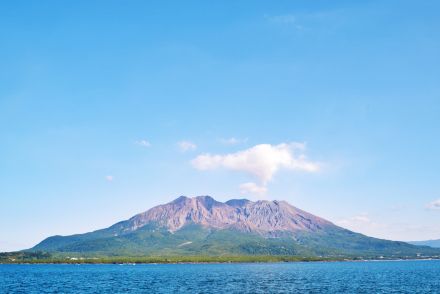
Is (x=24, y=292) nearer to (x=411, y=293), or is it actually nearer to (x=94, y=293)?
(x=94, y=293)

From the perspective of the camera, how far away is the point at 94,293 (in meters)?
119

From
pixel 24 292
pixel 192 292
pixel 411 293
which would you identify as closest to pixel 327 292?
pixel 411 293

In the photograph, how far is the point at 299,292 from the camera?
113 m

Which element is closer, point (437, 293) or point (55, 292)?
point (437, 293)

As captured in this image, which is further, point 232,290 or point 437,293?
point 232,290

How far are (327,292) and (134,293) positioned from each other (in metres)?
50.8

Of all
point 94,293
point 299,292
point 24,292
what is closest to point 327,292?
point 299,292

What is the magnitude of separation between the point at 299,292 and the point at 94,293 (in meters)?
55.1

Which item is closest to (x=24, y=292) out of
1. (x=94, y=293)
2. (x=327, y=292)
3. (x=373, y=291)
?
(x=94, y=293)

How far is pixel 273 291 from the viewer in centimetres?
11500

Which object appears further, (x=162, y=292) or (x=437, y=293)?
(x=162, y=292)

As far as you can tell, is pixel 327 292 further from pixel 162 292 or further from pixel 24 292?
pixel 24 292

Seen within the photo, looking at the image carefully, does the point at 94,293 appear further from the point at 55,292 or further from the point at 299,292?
the point at 299,292

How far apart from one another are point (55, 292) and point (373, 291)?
87.1 m
